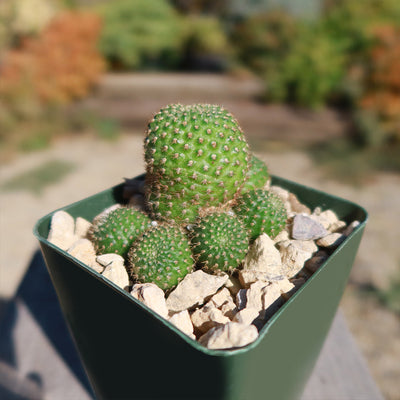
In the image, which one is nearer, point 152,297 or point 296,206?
point 152,297

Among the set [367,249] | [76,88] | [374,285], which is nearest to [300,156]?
[367,249]

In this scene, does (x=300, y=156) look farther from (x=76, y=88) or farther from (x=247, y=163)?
(x=247, y=163)

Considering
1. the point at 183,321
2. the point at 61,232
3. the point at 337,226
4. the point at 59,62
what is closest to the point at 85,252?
the point at 61,232

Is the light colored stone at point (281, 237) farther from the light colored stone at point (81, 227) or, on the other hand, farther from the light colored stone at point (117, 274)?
the light colored stone at point (81, 227)

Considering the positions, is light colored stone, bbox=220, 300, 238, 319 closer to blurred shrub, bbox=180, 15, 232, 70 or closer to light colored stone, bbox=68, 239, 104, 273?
light colored stone, bbox=68, 239, 104, 273

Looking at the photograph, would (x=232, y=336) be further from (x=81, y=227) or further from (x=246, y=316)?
(x=81, y=227)

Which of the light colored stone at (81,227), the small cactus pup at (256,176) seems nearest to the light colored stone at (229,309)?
the small cactus pup at (256,176)
